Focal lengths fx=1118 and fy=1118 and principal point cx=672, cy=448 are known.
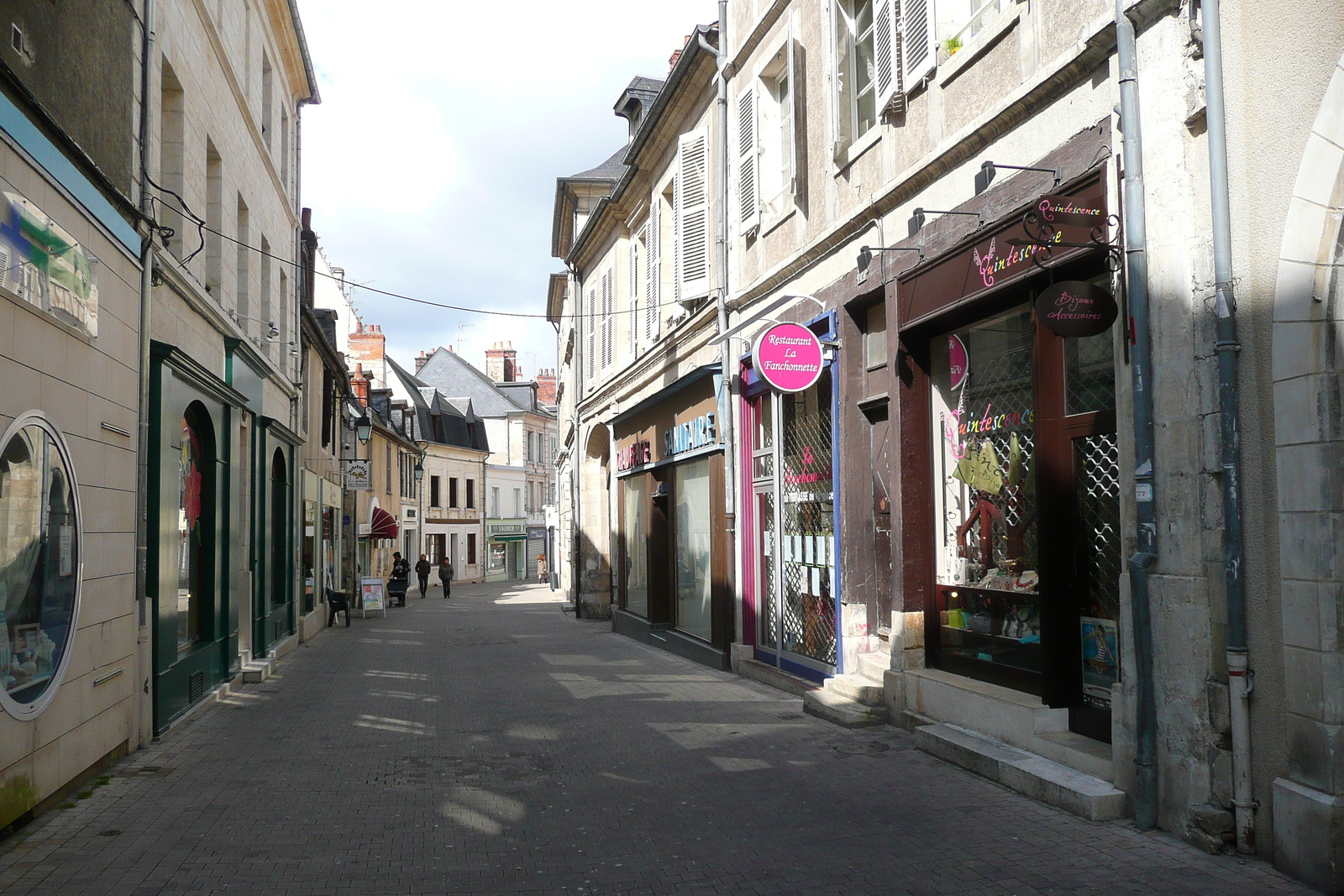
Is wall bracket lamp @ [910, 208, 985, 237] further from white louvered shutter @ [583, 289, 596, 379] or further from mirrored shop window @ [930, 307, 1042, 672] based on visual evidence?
white louvered shutter @ [583, 289, 596, 379]

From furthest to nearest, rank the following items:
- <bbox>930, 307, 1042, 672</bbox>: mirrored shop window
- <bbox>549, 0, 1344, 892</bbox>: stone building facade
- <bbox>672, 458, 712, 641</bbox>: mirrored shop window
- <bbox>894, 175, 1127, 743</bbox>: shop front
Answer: <bbox>672, 458, 712, 641</bbox>: mirrored shop window, <bbox>930, 307, 1042, 672</bbox>: mirrored shop window, <bbox>894, 175, 1127, 743</bbox>: shop front, <bbox>549, 0, 1344, 892</bbox>: stone building facade

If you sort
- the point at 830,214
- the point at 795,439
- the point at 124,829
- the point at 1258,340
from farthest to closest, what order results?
the point at 795,439
the point at 830,214
the point at 124,829
the point at 1258,340

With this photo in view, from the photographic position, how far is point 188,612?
1098 cm

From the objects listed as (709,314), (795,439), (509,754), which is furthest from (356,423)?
(509,754)

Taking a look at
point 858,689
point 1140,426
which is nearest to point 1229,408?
point 1140,426

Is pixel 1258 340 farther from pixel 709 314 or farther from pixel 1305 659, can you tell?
pixel 709 314

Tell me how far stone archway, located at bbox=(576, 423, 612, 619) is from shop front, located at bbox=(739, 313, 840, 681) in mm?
10273

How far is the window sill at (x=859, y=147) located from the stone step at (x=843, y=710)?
4683 millimetres

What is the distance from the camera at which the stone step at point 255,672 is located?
42.7ft

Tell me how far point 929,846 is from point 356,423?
2201 centimetres

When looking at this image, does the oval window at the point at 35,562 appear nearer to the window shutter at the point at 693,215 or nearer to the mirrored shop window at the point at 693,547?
the mirrored shop window at the point at 693,547

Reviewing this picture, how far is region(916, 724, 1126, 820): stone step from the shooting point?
580 centimetres

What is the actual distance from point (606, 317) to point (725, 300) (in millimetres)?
8677

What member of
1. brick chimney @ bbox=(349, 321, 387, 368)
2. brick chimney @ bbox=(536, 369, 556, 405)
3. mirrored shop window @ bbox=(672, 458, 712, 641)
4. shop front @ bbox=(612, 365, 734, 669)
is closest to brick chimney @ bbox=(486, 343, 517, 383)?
brick chimney @ bbox=(536, 369, 556, 405)
